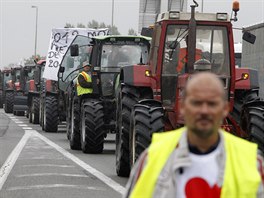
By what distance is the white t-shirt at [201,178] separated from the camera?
414cm

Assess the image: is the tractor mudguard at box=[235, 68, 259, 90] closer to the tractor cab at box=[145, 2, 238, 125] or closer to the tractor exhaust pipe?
the tractor cab at box=[145, 2, 238, 125]

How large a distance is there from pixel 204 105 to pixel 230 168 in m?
0.32

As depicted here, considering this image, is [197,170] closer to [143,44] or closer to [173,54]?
[173,54]

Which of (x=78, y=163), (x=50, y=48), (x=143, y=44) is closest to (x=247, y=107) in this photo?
(x=78, y=163)

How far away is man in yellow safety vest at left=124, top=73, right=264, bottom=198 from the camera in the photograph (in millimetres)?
4059

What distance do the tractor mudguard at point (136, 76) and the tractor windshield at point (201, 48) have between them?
0.32m

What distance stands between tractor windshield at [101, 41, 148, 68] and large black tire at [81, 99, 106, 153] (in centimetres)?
118

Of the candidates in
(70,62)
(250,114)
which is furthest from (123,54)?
(250,114)

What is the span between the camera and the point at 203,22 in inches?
522

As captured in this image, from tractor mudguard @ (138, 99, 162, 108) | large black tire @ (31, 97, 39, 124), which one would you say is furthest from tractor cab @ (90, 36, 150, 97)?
large black tire @ (31, 97, 39, 124)

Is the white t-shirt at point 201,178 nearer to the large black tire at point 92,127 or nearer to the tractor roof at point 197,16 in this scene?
the tractor roof at point 197,16

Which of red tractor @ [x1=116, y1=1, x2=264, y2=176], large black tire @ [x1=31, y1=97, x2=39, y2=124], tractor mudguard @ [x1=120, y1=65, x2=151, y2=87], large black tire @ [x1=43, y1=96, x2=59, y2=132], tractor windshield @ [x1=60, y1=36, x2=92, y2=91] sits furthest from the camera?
large black tire @ [x1=31, y1=97, x2=39, y2=124]

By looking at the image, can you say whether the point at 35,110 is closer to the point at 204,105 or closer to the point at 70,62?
the point at 70,62

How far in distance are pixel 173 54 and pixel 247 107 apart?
53.3 inches
